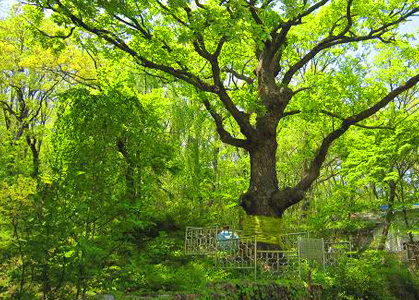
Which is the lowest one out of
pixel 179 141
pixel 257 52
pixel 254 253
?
pixel 254 253

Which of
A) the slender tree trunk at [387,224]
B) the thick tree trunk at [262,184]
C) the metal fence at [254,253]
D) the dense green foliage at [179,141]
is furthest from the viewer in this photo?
the slender tree trunk at [387,224]

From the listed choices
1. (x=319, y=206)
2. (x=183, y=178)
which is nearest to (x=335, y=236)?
(x=319, y=206)

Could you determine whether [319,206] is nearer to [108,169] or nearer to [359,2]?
[359,2]

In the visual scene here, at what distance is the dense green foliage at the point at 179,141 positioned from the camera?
455 cm

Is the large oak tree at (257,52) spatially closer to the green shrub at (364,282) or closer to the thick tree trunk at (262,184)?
the thick tree trunk at (262,184)

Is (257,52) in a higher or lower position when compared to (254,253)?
higher

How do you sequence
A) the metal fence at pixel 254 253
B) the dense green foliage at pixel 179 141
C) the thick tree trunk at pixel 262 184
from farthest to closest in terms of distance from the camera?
1. the thick tree trunk at pixel 262 184
2. the metal fence at pixel 254 253
3. the dense green foliage at pixel 179 141

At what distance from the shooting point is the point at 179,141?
18125 millimetres

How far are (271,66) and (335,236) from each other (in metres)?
12.4

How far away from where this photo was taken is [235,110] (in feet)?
36.5

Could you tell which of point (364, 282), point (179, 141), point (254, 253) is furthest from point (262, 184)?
point (179, 141)

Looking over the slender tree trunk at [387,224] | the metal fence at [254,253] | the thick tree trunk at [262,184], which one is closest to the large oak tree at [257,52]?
the thick tree trunk at [262,184]

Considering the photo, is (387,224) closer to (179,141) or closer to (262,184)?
A: (262,184)

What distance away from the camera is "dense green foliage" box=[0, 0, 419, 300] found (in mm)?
4551
